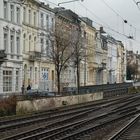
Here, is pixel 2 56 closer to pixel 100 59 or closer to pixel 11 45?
pixel 11 45

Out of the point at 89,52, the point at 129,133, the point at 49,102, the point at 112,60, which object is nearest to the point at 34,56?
the point at 49,102

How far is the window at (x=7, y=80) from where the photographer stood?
5755 cm

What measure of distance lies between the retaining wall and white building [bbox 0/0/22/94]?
29.1 ft

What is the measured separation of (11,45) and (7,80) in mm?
4575

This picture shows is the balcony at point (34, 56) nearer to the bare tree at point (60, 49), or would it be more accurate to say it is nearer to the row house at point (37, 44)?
the row house at point (37, 44)

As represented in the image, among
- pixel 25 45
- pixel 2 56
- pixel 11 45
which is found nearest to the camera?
pixel 2 56

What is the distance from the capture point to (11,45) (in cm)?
6056

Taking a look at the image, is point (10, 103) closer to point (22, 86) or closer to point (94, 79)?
point (22, 86)

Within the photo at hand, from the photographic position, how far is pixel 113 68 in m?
136

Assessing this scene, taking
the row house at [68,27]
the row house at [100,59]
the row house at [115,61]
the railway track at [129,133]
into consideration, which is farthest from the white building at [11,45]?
the row house at [115,61]

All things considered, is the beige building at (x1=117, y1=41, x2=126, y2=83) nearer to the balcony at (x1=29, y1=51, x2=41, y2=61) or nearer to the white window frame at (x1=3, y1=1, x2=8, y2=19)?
the balcony at (x1=29, y1=51, x2=41, y2=61)

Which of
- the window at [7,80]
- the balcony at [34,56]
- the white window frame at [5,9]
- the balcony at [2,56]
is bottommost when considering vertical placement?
the window at [7,80]

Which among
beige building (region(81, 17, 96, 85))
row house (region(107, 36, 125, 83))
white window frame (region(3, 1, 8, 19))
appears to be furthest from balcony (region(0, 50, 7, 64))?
row house (region(107, 36, 125, 83))

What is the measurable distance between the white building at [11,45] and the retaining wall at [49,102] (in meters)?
8.86
